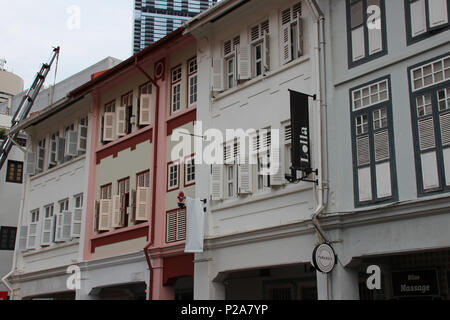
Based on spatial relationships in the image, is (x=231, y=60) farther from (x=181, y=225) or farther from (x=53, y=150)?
(x=53, y=150)

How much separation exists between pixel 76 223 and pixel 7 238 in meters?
11.5

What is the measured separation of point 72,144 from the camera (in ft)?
80.5

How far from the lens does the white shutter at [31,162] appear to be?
27656mm

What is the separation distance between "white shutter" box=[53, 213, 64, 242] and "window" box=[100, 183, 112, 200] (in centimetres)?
265

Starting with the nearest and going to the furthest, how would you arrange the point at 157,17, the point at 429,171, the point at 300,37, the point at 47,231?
the point at 429,171 < the point at 300,37 < the point at 47,231 < the point at 157,17

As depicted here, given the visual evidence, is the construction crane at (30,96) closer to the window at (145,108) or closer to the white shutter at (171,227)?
the window at (145,108)

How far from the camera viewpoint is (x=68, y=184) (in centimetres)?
2495

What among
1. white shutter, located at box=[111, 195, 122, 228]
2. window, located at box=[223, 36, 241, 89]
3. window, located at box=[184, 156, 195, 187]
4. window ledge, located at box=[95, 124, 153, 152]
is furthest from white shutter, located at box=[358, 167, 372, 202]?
white shutter, located at box=[111, 195, 122, 228]

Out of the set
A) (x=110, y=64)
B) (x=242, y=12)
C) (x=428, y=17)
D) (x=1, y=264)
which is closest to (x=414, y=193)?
(x=428, y=17)

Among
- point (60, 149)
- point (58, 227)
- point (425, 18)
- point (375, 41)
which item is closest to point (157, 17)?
point (60, 149)

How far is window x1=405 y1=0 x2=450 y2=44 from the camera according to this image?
12.6 meters

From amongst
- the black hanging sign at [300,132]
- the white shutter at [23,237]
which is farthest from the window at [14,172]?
the black hanging sign at [300,132]

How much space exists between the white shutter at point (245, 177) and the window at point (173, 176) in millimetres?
3264

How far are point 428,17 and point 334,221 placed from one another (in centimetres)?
466
